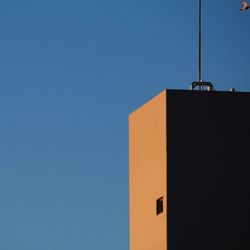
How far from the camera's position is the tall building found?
35.9m

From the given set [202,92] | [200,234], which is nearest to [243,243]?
[200,234]

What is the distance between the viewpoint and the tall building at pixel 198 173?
1414 inches

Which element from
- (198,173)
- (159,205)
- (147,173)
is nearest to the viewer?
(198,173)

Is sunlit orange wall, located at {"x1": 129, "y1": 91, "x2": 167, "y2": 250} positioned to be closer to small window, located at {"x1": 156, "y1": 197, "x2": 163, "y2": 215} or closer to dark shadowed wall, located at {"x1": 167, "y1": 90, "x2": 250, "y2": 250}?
small window, located at {"x1": 156, "y1": 197, "x2": 163, "y2": 215}

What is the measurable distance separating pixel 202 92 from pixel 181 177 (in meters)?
2.01

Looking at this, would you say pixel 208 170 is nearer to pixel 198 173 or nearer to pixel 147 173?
pixel 198 173

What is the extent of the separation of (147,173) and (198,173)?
4.82ft

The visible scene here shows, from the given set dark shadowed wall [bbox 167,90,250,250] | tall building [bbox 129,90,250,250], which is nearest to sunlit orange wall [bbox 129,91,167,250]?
tall building [bbox 129,90,250,250]

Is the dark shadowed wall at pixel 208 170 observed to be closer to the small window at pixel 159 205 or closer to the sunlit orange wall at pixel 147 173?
the sunlit orange wall at pixel 147 173

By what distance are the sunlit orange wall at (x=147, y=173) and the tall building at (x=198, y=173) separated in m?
Result: 0.02

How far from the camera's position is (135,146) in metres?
38.2

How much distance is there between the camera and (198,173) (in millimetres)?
36219

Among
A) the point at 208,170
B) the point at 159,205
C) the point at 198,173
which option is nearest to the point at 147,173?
the point at 159,205

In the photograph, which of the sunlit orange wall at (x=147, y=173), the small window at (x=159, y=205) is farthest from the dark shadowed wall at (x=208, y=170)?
the small window at (x=159, y=205)
